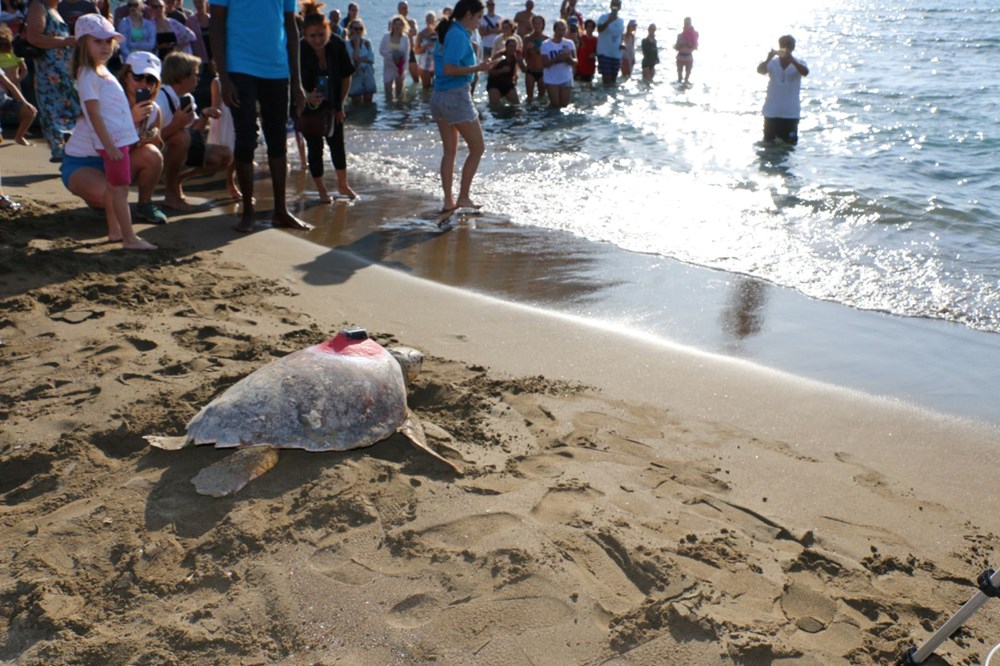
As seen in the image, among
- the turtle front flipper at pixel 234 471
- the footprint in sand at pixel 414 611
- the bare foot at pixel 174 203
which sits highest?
the bare foot at pixel 174 203

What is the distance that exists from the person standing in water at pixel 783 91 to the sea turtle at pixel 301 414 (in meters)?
8.69

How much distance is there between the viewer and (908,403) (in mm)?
3947

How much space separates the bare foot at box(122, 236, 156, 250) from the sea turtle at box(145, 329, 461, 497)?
2.43 metres

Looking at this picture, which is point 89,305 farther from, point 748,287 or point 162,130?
point 748,287

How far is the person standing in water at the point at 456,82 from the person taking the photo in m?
6.43

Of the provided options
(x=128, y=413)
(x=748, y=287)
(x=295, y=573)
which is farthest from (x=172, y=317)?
(x=748, y=287)

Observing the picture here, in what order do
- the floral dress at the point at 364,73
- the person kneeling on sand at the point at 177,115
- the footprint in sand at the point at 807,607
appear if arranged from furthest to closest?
the floral dress at the point at 364,73 → the person kneeling on sand at the point at 177,115 → the footprint in sand at the point at 807,607

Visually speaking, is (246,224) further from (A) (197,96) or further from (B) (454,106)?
(A) (197,96)

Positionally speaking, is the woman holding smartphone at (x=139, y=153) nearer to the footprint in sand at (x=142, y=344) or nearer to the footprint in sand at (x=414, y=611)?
the footprint in sand at (x=142, y=344)

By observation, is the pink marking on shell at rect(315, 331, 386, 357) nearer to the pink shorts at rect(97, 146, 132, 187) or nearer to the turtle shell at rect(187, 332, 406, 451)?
the turtle shell at rect(187, 332, 406, 451)

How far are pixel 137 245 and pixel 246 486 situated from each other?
2.93 m

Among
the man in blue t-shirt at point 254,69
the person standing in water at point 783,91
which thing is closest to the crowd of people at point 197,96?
the man in blue t-shirt at point 254,69

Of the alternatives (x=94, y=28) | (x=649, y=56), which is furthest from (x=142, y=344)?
(x=649, y=56)

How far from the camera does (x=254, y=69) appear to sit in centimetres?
561
